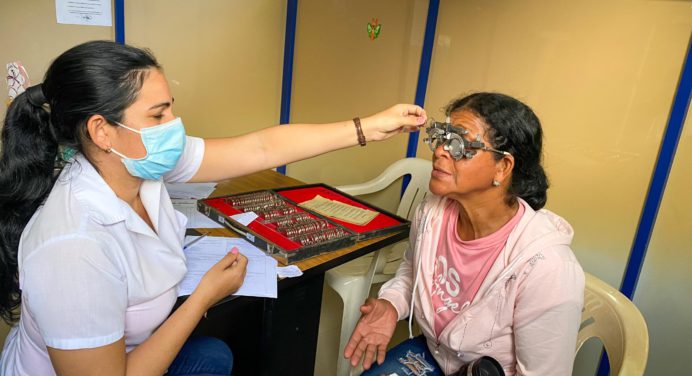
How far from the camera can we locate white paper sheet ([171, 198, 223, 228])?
1.87 meters

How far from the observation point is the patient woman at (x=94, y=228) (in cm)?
97

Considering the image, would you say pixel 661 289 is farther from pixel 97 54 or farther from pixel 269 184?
pixel 97 54

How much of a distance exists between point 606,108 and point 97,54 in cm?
218

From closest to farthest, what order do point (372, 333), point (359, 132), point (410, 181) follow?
1. point (372, 333)
2. point (359, 132)
3. point (410, 181)

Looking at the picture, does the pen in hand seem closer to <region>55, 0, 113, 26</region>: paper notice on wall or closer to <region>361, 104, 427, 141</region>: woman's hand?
<region>361, 104, 427, 141</region>: woman's hand

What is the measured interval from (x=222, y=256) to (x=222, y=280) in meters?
0.31

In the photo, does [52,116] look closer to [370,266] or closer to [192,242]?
[192,242]

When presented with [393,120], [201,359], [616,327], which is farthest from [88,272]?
[616,327]

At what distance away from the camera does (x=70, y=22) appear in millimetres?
2416

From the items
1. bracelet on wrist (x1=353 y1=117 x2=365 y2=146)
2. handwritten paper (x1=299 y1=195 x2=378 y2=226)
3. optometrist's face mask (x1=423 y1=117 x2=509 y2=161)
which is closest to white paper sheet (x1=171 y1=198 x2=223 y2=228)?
handwritten paper (x1=299 y1=195 x2=378 y2=226)

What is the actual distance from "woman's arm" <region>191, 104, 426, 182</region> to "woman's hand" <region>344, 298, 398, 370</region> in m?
0.64

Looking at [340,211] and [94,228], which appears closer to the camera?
[94,228]

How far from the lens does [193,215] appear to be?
195cm

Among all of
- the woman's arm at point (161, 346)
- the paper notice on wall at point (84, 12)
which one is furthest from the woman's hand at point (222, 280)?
the paper notice on wall at point (84, 12)
